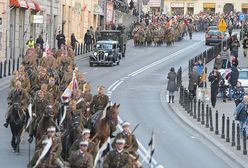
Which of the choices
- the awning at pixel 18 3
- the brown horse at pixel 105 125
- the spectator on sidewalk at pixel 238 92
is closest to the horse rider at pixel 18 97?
the brown horse at pixel 105 125

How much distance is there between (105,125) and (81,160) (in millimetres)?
3826

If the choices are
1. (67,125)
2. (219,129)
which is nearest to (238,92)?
(219,129)

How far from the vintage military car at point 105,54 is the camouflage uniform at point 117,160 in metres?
35.2

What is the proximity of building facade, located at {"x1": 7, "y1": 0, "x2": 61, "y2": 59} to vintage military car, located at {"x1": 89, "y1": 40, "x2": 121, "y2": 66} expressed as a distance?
12.6 feet

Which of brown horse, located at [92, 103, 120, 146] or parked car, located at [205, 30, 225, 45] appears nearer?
brown horse, located at [92, 103, 120, 146]

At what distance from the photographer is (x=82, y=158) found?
15.5 m

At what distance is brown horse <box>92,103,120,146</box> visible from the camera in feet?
62.2

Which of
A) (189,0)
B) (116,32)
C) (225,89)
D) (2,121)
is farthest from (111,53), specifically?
(189,0)

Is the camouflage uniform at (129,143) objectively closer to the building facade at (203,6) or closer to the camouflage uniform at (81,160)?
the camouflage uniform at (81,160)

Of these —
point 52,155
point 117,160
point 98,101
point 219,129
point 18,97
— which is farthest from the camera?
point 219,129

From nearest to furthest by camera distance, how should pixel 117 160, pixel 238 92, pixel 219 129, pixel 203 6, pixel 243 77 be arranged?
pixel 117 160
pixel 219 129
pixel 238 92
pixel 243 77
pixel 203 6

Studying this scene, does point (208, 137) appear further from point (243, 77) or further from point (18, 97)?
point (243, 77)

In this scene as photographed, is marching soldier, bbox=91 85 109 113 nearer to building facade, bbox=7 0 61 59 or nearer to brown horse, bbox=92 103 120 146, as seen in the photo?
brown horse, bbox=92 103 120 146

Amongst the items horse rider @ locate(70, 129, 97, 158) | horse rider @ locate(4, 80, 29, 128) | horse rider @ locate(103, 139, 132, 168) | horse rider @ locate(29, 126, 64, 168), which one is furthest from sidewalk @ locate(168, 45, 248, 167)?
horse rider @ locate(29, 126, 64, 168)
